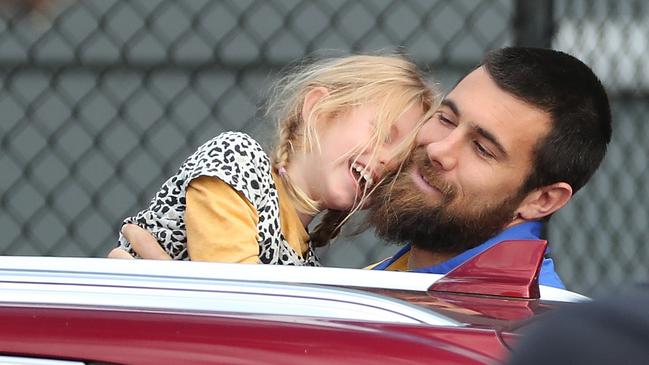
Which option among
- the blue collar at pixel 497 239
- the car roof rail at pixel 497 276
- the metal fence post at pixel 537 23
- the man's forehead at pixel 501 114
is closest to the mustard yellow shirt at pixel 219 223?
the blue collar at pixel 497 239

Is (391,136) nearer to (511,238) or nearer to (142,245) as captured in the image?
(511,238)

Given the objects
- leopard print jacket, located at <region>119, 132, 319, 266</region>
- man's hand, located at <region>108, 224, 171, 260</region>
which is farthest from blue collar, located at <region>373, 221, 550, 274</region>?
man's hand, located at <region>108, 224, 171, 260</region>

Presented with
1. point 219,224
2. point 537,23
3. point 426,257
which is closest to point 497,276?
point 219,224

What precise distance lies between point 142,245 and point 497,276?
798 mm

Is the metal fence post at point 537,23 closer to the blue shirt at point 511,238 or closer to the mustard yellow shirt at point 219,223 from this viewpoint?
the blue shirt at point 511,238

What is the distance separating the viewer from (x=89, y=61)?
3.81 meters

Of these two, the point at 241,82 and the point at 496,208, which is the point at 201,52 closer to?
the point at 241,82

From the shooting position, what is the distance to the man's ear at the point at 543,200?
2.22m

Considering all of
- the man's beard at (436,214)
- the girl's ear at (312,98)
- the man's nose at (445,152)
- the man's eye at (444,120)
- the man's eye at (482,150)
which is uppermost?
the girl's ear at (312,98)

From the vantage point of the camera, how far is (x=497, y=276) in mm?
1503

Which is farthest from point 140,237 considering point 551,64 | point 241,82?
point 241,82

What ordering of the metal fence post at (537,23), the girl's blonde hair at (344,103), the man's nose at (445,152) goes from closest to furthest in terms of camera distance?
the man's nose at (445,152) → the girl's blonde hair at (344,103) → the metal fence post at (537,23)

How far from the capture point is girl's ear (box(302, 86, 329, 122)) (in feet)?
7.72

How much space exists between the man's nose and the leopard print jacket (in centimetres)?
26
